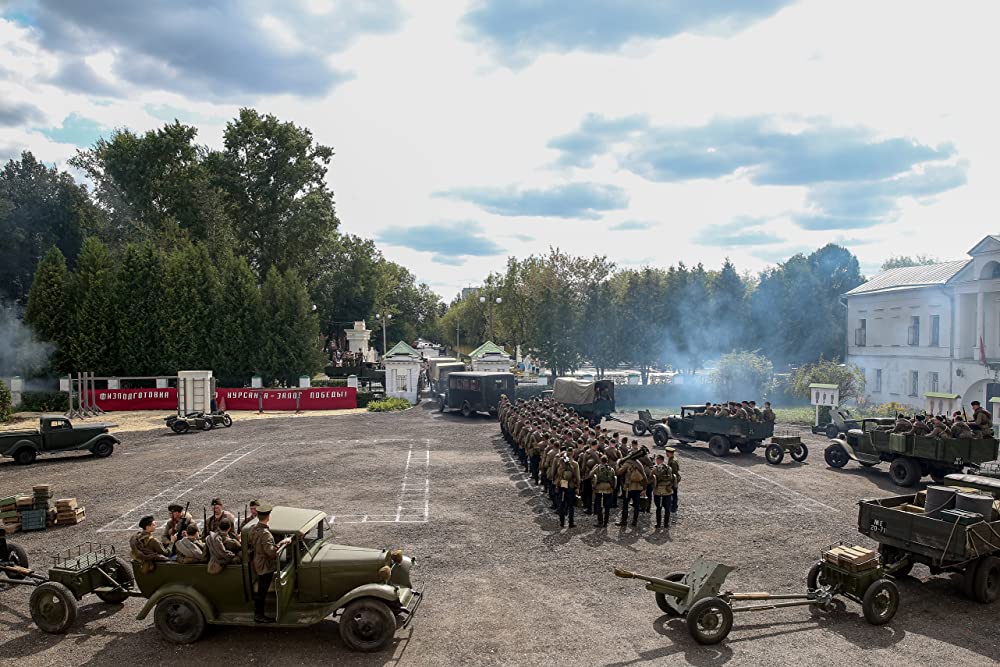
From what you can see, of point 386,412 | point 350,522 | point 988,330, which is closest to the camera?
point 350,522

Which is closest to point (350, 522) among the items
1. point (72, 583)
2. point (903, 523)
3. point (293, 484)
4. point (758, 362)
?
point (293, 484)

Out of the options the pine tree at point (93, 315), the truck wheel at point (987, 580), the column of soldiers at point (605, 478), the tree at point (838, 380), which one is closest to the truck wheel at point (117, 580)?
the column of soldiers at point (605, 478)

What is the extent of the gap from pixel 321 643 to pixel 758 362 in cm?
3603

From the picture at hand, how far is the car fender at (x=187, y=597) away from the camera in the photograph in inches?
341

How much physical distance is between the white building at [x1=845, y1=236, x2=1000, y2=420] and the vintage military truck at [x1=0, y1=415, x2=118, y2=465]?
103 feet

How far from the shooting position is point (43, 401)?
119ft

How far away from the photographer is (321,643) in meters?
8.95

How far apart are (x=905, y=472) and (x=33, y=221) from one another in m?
59.8

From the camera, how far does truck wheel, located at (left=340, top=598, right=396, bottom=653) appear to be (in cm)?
861

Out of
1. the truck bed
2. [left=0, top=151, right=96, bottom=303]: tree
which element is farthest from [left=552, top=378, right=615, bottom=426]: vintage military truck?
[left=0, top=151, right=96, bottom=303]: tree

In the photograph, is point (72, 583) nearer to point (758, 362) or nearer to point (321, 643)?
point (321, 643)

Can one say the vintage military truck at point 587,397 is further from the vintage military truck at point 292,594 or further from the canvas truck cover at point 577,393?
the vintage military truck at point 292,594

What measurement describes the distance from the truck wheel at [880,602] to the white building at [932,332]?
21300 millimetres

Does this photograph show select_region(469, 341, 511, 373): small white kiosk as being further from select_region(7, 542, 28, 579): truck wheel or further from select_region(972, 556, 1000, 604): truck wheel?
select_region(972, 556, 1000, 604): truck wheel
